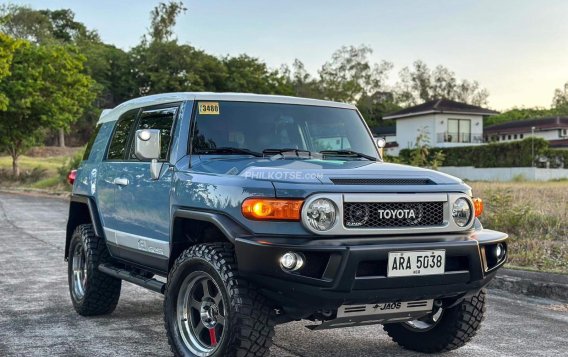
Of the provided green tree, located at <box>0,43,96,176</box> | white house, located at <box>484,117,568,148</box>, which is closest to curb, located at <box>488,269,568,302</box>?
green tree, located at <box>0,43,96,176</box>

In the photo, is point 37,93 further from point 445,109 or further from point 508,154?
point 445,109

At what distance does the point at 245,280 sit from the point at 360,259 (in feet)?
2.43

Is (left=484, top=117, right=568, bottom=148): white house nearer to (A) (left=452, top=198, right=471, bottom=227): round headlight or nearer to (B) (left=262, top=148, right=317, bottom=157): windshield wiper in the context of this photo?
(B) (left=262, top=148, right=317, bottom=157): windshield wiper

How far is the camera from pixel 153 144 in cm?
497

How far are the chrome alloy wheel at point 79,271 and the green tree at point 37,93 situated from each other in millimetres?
31922

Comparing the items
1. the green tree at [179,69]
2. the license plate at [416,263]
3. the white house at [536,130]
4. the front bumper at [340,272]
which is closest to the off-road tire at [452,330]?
the front bumper at [340,272]

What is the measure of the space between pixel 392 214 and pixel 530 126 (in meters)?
67.0

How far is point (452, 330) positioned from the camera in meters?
4.95

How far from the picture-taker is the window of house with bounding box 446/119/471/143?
5872 cm

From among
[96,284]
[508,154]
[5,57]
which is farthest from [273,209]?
[508,154]

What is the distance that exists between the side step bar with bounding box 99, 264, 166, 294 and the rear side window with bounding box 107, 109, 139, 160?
100cm

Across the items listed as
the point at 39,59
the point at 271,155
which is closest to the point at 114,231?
the point at 271,155

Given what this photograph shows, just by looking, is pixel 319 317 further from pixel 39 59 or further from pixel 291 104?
pixel 39 59

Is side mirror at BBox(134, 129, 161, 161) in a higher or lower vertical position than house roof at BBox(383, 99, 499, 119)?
lower
